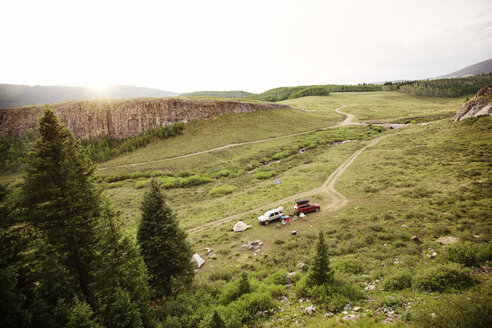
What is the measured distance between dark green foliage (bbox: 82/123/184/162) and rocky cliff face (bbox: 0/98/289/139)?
304 centimetres

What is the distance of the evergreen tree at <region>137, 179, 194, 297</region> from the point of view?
1277 cm

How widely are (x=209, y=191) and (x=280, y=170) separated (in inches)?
678

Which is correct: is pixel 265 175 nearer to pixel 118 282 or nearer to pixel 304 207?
pixel 304 207

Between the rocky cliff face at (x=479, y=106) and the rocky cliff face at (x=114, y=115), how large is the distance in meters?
71.9

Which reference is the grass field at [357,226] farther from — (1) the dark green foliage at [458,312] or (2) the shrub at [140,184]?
(2) the shrub at [140,184]

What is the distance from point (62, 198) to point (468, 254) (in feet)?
73.6

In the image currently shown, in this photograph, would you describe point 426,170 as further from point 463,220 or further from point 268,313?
point 268,313

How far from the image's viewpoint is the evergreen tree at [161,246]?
12773 millimetres

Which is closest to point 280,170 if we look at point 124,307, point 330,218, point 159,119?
point 330,218

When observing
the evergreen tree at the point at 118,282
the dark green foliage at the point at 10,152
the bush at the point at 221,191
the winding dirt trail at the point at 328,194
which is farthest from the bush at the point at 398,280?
the dark green foliage at the point at 10,152

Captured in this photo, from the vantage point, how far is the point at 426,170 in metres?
28.8

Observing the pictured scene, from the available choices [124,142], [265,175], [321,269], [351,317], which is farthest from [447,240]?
[124,142]

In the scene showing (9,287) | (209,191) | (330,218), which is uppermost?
(9,287)

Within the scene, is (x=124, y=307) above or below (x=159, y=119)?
below
